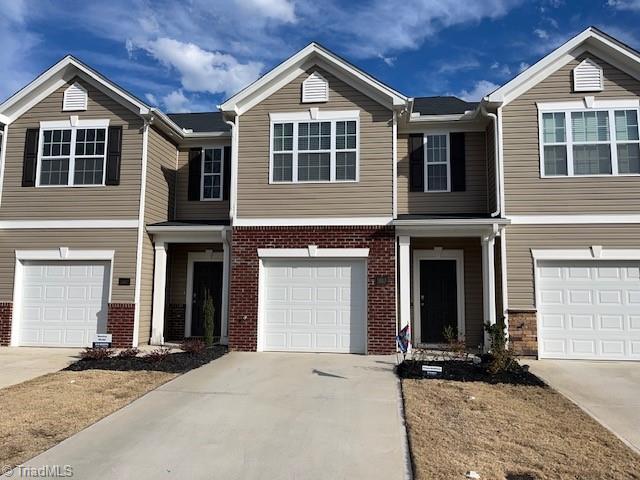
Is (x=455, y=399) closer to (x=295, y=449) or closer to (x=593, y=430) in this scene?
(x=593, y=430)

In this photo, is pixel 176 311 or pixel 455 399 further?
pixel 176 311

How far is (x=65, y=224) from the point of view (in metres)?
12.3

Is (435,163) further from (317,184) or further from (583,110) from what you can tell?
(583,110)

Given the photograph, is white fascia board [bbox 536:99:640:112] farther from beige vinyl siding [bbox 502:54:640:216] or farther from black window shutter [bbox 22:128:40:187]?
black window shutter [bbox 22:128:40:187]

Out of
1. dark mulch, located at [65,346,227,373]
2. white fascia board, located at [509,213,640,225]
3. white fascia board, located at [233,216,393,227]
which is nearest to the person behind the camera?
dark mulch, located at [65,346,227,373]

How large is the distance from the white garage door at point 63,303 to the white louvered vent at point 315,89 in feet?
21.0

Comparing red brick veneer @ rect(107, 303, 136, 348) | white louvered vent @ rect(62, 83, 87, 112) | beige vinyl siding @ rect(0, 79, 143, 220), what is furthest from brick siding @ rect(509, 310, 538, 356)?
white louvered vent @ rect(62, 83, 87, 112)

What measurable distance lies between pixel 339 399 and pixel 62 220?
29.1 feet

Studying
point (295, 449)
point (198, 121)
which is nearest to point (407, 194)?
point (198, 121)

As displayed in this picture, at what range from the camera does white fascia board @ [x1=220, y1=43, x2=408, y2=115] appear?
11.4 metres

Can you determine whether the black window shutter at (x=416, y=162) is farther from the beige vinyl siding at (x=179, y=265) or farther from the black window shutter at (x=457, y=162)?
the beige vinyl siding at (x=179, y=265)

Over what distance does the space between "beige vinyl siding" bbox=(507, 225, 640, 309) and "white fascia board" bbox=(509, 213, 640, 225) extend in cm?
9

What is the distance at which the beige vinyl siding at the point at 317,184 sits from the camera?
11.3 m

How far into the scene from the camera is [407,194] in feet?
41.5
